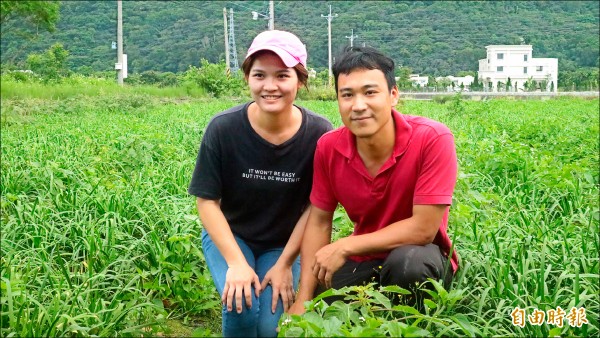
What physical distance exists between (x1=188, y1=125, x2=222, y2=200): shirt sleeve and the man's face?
0.57 meters

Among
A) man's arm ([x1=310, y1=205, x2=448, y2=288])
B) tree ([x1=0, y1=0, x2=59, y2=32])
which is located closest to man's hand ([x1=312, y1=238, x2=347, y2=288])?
man's arm ([x1=310, y1=205, x2=448, y2=288])

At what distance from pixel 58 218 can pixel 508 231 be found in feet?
8.04

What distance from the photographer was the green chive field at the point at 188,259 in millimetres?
2762

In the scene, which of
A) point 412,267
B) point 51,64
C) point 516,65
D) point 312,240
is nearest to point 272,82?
point 312,240

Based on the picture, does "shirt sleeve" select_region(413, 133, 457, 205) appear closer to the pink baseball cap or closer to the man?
the man

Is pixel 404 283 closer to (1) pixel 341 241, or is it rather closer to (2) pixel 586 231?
(1) pixel 341 241

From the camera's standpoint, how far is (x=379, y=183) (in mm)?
2889

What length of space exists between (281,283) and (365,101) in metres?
0.78

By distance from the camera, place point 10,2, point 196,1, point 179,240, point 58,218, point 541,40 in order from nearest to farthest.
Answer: point 179,240 → point 58,218 → point 10,2 → point 196,1 → point 541,40

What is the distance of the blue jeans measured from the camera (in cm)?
278

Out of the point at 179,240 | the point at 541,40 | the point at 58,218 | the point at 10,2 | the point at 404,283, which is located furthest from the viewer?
the point at 541,40

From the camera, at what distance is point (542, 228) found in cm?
392

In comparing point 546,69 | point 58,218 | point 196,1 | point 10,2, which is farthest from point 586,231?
point 546,69

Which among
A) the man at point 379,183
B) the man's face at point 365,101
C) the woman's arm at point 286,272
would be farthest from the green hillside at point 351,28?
the man's face at point 365,101
